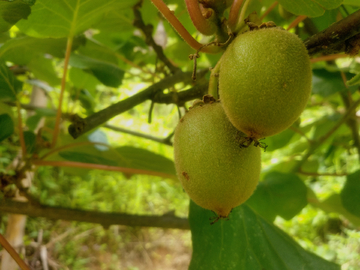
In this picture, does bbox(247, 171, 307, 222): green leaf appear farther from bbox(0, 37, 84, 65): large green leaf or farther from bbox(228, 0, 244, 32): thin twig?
bbox(0, 37, 84, 65): large green leaf

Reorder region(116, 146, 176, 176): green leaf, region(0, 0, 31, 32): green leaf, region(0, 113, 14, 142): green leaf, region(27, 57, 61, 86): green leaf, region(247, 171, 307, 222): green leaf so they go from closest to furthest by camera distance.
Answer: region(0, 0, 31, 32): green leaf, region(0, 113, 14, 142): green leaf, region(247, 171, 307, 222): green leaf, region(116, 146, 176, 176): green leaf, region(27, 57, 61, 86): green leaf

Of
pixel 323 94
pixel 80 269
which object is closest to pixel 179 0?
pixel 323 94

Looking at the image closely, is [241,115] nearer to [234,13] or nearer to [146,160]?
[234,13]

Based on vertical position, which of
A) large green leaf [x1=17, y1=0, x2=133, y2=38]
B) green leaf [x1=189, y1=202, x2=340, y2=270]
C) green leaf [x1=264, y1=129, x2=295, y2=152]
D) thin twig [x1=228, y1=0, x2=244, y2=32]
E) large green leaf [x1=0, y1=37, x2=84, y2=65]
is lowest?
green leaf [x1=189, y1=202, x2=340, y2=270]

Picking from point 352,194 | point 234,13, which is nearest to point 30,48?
point 234,13

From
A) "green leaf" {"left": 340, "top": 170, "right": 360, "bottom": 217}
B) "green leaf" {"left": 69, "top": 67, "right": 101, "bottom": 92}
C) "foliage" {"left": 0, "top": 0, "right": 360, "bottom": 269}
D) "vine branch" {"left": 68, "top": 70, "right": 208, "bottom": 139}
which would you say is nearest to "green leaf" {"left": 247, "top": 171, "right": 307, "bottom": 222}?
"foliage" {"left": 0, "top": 0, "right": 360, "bottom": 269}

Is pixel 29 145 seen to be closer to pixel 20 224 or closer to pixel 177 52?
pixel 20 224

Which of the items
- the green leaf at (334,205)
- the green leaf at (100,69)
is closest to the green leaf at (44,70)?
the green leaf at (100,69)

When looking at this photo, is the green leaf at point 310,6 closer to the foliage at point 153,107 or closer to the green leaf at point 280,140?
the foliage at point 153,107
